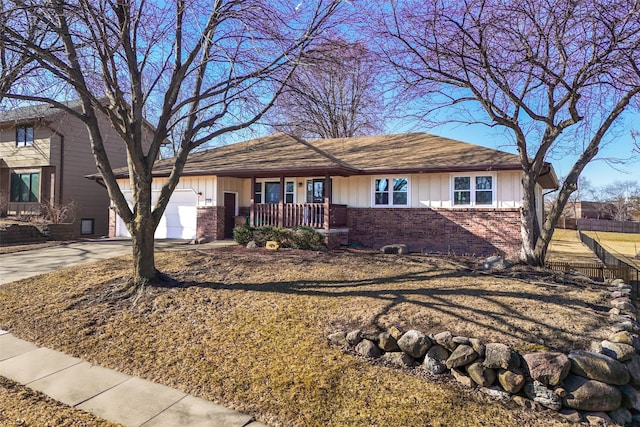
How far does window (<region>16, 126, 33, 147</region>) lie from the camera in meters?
20.3

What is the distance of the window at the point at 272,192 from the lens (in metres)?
16.0

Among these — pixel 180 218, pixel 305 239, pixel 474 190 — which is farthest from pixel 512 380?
pixel 180 218

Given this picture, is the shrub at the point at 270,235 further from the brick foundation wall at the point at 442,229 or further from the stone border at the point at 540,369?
the stone border at the point at 540,369

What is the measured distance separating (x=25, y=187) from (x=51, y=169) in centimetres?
239

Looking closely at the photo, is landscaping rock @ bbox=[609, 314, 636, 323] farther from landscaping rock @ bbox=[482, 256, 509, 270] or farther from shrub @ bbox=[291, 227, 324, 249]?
shrub @ bbox=[291, 227, 324, 249]

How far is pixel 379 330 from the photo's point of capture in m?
5.08

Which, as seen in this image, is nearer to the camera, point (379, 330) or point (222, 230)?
point (379, 330)

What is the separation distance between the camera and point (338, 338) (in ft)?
16.4

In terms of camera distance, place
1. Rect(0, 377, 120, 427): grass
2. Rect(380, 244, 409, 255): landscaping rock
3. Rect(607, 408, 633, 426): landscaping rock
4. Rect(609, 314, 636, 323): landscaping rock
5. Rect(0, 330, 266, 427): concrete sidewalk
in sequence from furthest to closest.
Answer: Rect(380, 244, 409, 255): landscaping rock, Rect(609, 314, 636, 323): landscaping rock, Rect(607, 408, 633, 426): landscaping rock, Rect(0, 330, 266, 427): concrete sidewalk, Rect(0, 377, 120, 427): grass

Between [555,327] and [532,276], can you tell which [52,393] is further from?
[532,276]

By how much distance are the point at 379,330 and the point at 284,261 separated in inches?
177

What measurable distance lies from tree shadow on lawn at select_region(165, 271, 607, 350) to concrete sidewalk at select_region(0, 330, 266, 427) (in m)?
2.25

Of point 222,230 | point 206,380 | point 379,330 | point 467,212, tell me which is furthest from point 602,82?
point 222,230

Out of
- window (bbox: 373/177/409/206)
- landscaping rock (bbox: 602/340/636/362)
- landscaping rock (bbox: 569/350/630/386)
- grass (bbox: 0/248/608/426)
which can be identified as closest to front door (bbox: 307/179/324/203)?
window (bbox: 373/177/409/206)
